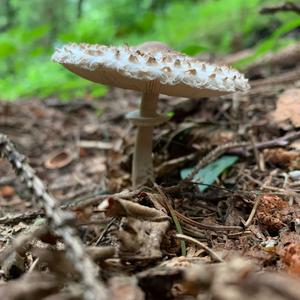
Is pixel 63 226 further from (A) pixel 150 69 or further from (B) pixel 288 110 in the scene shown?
(B) pixel 288 110

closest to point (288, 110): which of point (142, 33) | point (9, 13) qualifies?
point (142, 33)

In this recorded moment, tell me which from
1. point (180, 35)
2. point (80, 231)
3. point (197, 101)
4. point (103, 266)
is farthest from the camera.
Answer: point (180, 35)

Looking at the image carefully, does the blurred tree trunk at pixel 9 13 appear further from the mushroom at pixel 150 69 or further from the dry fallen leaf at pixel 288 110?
the mushroom at pixel 150 69

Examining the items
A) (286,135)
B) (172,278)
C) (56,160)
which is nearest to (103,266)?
(172,278)

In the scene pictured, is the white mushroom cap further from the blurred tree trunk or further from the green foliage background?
the blurred tree trunk

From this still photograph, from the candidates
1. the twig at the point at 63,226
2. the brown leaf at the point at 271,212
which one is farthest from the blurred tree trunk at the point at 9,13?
the brown leaf at the point at 271,212

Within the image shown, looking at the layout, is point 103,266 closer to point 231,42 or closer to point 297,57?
point 297,57

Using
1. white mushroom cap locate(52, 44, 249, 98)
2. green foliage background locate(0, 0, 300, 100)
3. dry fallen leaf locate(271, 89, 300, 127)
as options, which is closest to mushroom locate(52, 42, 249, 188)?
white mushroom cap locate(52, 44, 249, 98)
